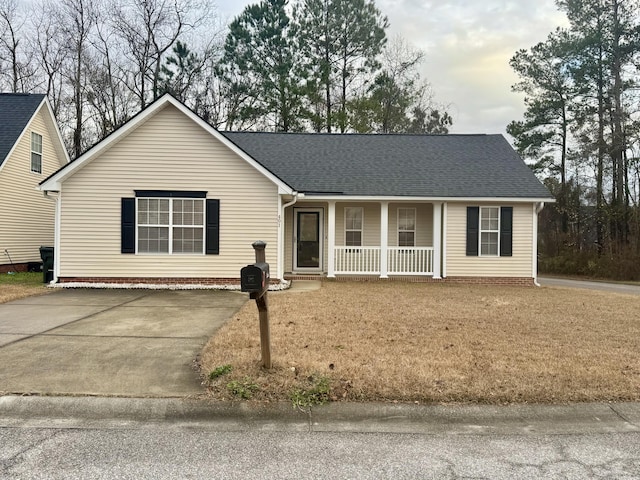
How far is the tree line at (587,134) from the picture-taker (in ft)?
82.3

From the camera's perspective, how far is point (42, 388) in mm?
4273

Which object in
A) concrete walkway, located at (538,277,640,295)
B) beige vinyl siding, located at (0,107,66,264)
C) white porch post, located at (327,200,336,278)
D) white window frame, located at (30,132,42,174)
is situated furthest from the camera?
white window frame, located at (30,132,42,174)

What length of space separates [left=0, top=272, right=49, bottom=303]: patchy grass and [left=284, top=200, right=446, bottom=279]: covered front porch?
6.96 m

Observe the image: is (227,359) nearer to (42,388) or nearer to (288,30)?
(42,388)

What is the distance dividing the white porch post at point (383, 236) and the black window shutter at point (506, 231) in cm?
351

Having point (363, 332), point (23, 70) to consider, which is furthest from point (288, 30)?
point (363, 332)

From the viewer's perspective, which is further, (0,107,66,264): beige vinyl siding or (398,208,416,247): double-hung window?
(0,107,66,264): beige vinyl siding

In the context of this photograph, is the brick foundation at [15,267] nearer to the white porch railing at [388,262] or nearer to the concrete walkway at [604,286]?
the white porch railing at [388,262]

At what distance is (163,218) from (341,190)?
5274mm

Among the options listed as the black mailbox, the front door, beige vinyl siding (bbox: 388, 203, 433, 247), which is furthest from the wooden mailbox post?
beige vinyl siding (bbox: 388, 203, 433, 247)

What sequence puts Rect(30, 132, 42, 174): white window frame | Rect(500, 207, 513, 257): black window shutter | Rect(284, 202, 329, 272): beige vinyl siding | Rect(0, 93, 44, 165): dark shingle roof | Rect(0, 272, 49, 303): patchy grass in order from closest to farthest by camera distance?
Rect(0, 272, 49, 303): patchy grass, Rect(500, 207, 513, 257): black window shutter, Rect(284, 202, 329, 272): beige vinyl siding, Rect(0, 93, 44, 165): dark shingle roof, Rect(30, 132, 42, 174): white window frame

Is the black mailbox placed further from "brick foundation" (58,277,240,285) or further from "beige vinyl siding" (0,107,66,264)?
"beige vinyl siding" (0,107,66,264)

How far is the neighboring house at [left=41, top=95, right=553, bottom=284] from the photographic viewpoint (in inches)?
464

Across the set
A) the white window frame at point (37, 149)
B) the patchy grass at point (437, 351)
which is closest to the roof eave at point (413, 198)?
the patchy grass at point (437, 351)
